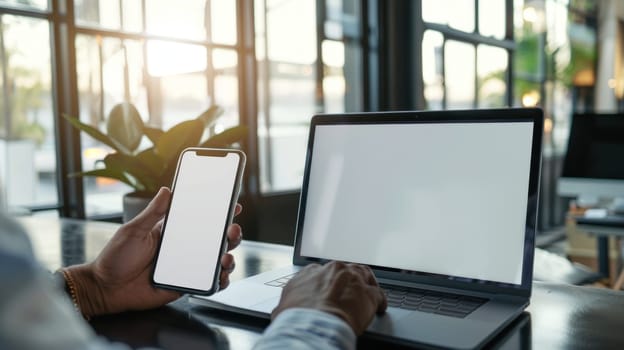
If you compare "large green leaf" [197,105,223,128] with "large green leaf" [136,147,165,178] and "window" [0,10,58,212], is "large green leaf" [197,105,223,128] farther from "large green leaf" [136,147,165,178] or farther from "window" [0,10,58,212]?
"window" [0,10,58,212]

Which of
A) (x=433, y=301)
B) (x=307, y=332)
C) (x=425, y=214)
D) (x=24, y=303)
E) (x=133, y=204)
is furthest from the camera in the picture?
(x=133, y=204)

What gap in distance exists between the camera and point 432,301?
32.4 inches

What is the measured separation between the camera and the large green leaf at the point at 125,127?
4.80 feet

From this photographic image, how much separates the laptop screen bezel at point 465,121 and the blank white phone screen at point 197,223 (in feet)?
0.67

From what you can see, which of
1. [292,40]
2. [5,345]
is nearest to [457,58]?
[292,40]

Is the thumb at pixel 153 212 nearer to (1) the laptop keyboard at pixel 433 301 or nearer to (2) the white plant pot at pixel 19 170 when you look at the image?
(1) the laptop keyboard at pixel 433 301

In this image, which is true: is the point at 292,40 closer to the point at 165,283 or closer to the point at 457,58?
the point at 457,58

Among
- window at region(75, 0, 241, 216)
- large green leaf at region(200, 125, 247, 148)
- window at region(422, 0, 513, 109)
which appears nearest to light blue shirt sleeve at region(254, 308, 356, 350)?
large green leaf at region(200, 125, 247, 148)

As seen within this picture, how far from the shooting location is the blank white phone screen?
844 millimetres

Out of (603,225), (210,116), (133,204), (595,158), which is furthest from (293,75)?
(133,204)

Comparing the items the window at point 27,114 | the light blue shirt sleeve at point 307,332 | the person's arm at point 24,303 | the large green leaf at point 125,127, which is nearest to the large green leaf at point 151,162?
the large green leaf at point 125,127

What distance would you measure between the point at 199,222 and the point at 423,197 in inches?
13.5

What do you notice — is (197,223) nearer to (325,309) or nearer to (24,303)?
(325,309)

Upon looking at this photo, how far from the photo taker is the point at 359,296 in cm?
68
